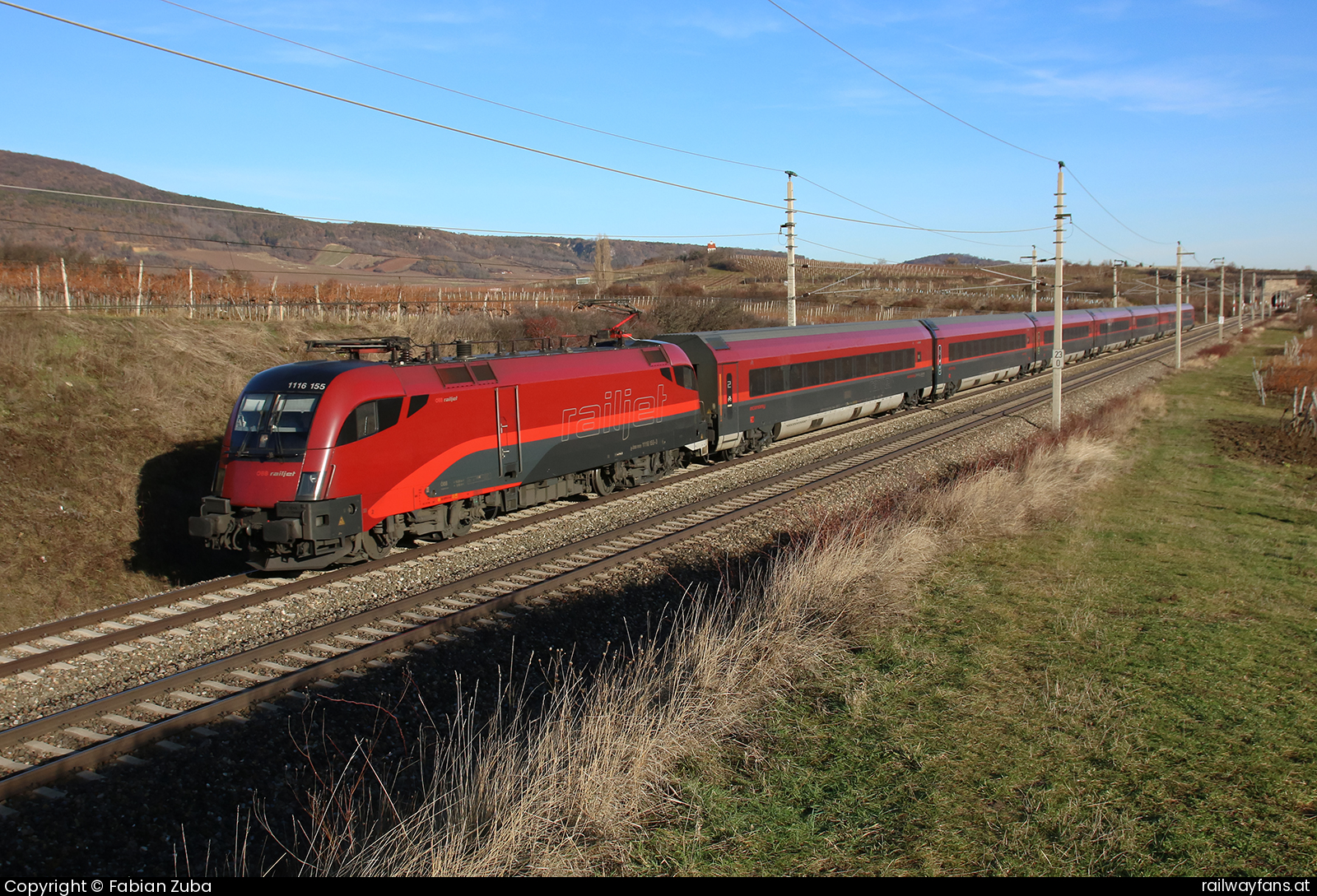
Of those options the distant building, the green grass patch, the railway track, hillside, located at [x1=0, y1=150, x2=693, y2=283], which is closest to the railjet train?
the railway track

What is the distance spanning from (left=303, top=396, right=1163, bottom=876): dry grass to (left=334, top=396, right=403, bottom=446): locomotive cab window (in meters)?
4.81

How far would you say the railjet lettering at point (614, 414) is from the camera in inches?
590

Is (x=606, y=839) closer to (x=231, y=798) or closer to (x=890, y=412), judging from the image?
(x=231, y=798)

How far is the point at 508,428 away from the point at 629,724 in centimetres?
815

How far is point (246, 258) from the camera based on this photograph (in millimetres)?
81500

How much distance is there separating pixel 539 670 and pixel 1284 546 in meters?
13.3

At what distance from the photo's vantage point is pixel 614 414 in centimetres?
1606

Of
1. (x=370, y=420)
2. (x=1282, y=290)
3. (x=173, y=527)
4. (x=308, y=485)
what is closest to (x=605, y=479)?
(x=370, y=420)

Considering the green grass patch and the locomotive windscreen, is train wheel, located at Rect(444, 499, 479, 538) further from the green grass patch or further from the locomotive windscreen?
the green grass patch

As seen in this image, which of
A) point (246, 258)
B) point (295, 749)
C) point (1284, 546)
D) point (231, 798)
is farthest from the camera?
point (246, 258)

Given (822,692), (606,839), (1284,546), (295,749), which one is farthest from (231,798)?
(1284,546)

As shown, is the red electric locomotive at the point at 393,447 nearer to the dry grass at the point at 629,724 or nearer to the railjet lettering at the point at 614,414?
the railjet lettering at the point at 614,414

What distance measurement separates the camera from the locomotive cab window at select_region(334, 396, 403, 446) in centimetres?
1116
